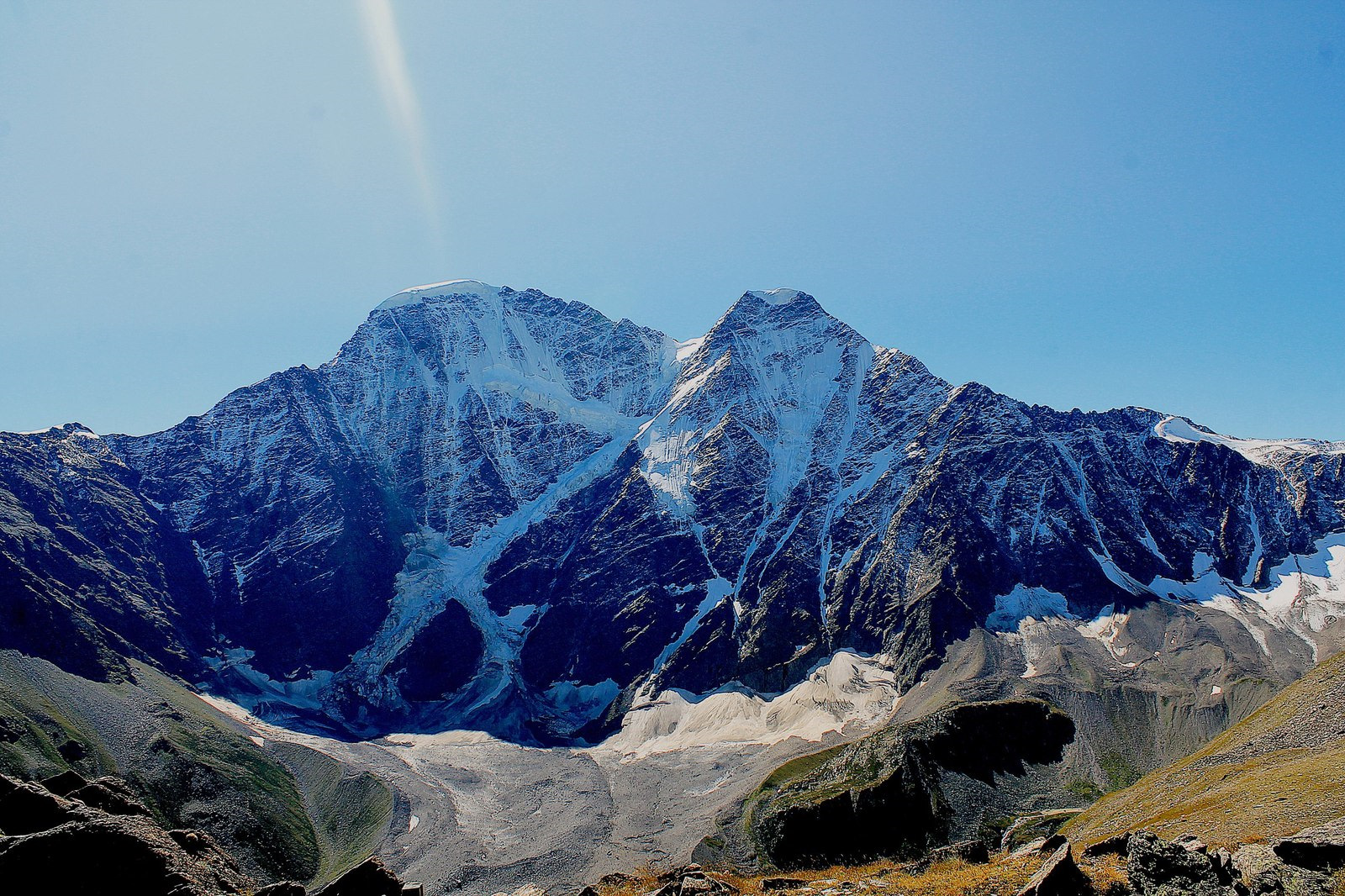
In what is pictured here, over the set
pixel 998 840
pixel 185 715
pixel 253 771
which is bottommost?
pixel 998 840

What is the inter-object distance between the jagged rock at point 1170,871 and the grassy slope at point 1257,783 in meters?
7.15

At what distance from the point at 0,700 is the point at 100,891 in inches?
5395

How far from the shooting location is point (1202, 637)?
160500 mm

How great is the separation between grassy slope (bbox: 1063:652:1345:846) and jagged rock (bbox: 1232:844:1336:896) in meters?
6.93

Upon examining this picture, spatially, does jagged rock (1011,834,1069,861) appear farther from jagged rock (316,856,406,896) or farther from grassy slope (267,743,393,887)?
grassy slope (267,743,393,887)

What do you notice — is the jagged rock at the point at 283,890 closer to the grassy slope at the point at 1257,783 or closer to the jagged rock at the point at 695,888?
the jagged rock at the point at 695,888

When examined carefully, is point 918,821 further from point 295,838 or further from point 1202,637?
point 1202,637

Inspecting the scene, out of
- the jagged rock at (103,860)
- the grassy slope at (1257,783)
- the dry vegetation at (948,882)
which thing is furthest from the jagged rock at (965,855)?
the jagged rock at (103,860)

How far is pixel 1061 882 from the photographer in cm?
2183

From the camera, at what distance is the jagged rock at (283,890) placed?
2218 cm

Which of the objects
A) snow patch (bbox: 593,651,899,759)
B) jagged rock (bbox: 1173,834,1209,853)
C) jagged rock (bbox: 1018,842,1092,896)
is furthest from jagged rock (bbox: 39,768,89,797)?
snow patch (bbox: 593,651,899,759)

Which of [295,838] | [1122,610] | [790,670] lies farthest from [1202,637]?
[295,838]

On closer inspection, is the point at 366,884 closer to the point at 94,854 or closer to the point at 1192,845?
the point at 94,854

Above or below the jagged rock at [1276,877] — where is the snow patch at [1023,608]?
above
